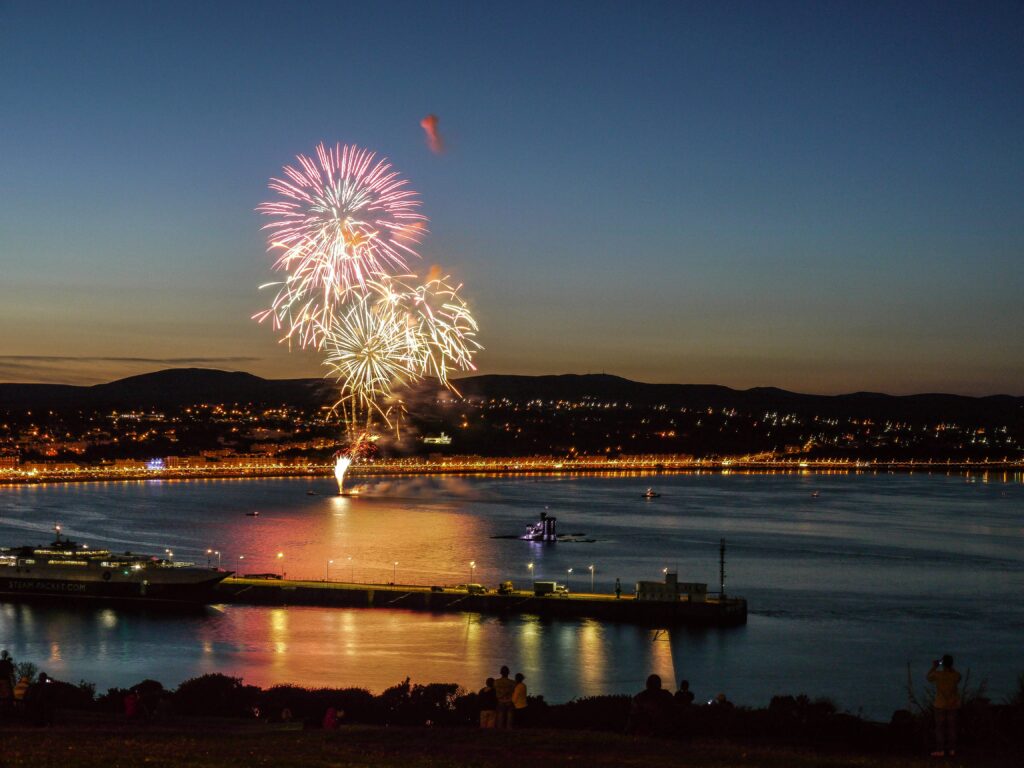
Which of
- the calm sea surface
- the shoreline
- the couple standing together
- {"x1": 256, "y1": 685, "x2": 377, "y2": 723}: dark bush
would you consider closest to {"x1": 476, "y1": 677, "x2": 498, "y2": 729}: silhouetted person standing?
the couple standing together

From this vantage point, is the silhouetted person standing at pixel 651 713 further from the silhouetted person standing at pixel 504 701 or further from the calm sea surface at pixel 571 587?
the calm sea surface at pixel 571 587

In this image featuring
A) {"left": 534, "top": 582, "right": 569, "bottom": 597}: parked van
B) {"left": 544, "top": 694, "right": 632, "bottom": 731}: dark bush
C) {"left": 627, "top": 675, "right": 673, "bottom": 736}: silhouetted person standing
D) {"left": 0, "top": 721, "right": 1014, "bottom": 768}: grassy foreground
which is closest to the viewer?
{"left": 0, "top": 721, "right": 1014, "bottom": 768}: grassy foreground

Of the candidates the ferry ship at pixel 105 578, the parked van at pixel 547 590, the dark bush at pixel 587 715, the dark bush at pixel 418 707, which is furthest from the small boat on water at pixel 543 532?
the dark bush at pixel 587 715

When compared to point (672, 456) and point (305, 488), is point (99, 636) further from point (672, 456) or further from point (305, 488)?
point (672, 456)

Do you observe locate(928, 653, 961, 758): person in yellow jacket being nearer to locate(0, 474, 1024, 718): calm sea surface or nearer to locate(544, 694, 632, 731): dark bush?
locate(544, 694, 632, 731): dark bush

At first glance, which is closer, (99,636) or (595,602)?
(99,636)

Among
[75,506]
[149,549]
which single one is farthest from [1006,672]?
[75,506]

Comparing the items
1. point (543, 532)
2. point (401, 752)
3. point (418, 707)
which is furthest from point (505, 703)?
point (543, 532)
